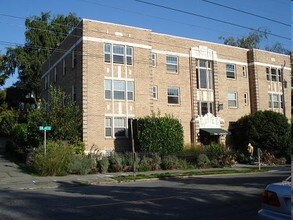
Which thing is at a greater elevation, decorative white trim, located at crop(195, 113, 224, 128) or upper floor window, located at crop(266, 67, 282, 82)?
upper floor window, located at crop(266, 67, 282, 82)

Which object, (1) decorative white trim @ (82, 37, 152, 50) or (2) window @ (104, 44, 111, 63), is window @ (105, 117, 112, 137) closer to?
(2) window @ (104, 44, 111, 63)

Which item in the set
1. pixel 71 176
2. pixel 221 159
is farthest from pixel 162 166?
pixel 71 176

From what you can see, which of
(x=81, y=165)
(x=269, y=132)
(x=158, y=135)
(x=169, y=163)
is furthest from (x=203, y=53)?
(x=81, y=165)

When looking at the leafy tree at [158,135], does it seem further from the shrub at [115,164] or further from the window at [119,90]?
the shrub at [115,164]

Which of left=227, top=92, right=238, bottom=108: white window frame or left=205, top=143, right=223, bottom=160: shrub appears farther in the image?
left=227, top=92, right=238, bottom=108: white window frame

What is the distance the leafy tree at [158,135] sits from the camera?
28.8 metres

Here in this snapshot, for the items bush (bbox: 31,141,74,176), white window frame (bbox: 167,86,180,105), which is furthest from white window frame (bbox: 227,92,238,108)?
bush (bbox: 31,141,74,176)

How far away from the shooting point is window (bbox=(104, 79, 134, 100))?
30125 millimetres

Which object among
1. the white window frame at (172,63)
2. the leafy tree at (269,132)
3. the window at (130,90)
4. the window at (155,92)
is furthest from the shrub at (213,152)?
the white window frame at (172,63)

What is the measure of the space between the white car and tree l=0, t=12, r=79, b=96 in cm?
4605

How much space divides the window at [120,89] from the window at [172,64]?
4630 mm

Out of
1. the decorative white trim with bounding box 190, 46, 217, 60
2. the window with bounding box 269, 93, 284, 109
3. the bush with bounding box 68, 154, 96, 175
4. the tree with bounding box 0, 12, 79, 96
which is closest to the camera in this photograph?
the bush with bounding box 68, 154, 96, 175

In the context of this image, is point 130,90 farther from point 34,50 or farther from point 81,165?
point 34,50

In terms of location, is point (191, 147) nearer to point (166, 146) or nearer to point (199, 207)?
point (166, 146)
